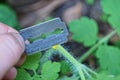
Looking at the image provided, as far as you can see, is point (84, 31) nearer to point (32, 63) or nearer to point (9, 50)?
point (32, 63)

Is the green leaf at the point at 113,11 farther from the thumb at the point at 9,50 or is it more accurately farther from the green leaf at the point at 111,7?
the thumb at the point at 9,50

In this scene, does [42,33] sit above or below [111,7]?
below

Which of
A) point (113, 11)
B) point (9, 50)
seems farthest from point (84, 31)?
point (9, 50)

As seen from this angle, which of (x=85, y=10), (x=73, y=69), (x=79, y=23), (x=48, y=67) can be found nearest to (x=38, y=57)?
(x=48, y=67)

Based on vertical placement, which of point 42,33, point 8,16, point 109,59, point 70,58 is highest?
point 8,16

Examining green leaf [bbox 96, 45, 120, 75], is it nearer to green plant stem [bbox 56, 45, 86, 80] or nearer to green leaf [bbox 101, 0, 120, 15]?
green leaf [bbox 101, 0, 120, 15]

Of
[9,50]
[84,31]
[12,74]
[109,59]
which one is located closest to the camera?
[9,50]
